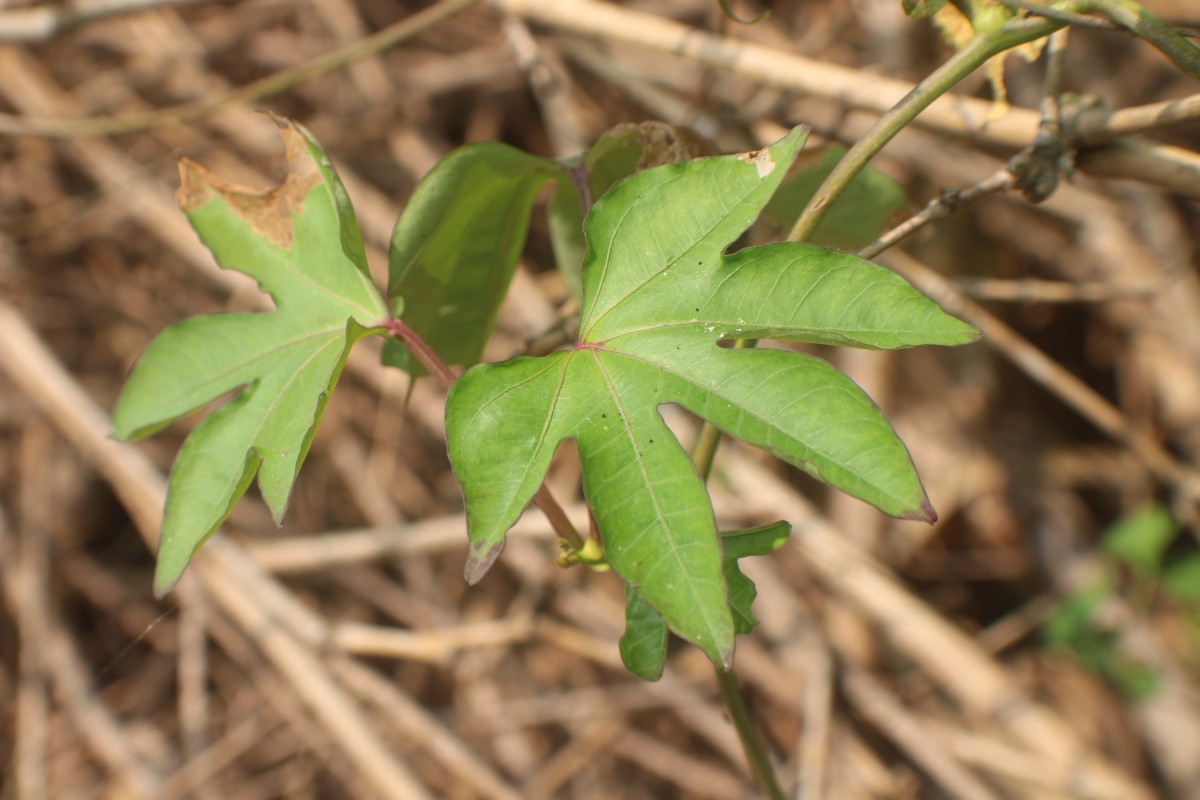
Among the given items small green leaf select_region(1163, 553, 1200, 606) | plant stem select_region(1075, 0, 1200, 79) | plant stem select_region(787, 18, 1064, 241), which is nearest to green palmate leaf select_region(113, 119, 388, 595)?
plant stem select_region(787, 18, 1064, 241)

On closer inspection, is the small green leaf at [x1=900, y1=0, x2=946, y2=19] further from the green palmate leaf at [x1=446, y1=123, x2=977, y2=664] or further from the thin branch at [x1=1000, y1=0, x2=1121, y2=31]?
the green palmate leaf at [x1=446, y1=123, x2=977, y2=664]

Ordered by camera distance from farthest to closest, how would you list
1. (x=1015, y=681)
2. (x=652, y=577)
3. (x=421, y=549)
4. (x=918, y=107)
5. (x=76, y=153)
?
(x=76, y=153)
(x=421, y=549)
(x=1015, y=681)
(x=918, y=107)
(x=652, y=577)

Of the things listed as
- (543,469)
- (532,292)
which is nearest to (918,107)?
(543,469)

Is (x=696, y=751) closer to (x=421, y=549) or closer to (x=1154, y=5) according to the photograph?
(x=421, y=549)

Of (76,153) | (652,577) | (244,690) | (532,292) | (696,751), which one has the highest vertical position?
(76,153)

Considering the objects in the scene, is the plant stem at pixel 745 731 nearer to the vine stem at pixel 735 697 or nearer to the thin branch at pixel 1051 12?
the vine stem at pixel 735 697

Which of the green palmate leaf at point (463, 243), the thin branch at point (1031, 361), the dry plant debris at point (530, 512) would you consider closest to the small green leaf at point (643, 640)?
the green palmate leaf at point (463, 243)

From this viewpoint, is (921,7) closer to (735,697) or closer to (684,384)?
(684,384)
